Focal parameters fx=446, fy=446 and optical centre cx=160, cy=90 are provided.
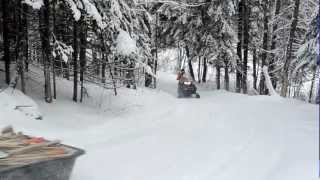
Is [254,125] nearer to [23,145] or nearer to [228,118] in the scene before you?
[228,118]

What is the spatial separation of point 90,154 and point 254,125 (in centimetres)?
524

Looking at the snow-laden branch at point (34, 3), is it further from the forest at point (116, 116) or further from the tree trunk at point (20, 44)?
the tree trunk at point (20, 44)

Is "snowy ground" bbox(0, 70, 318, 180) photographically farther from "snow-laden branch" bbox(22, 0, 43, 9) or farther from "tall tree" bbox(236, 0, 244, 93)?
"tall tree" bbox(236, 0, 244, 93)

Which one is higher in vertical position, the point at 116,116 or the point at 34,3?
the point at 34,3

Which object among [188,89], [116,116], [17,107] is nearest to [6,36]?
[17,107]

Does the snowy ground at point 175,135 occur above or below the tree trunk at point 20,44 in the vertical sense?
below

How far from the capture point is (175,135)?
1033 centimetres

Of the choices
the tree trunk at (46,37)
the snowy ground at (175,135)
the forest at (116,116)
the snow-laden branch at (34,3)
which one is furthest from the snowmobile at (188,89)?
the snow-laden branch at (34,3)

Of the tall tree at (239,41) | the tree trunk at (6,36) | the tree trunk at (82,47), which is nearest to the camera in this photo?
the tree trunk at (6,36)

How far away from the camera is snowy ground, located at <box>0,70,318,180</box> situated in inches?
286

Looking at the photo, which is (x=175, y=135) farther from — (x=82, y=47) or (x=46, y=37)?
(x=82, y=47)

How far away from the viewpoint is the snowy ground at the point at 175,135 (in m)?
7.27

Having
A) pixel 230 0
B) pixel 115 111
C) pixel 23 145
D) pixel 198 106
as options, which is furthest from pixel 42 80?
pixel 230 0

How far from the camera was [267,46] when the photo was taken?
27.1m
